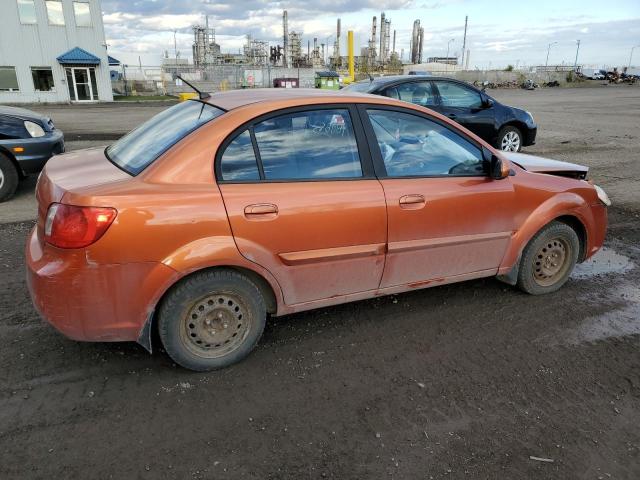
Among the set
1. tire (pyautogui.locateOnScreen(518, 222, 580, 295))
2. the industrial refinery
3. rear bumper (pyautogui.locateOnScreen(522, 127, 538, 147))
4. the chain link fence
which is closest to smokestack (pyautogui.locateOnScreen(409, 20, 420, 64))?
the industrial refinery

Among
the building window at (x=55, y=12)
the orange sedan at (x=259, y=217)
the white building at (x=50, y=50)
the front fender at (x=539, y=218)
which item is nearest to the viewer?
the orange sedan at (x=259, y=217)

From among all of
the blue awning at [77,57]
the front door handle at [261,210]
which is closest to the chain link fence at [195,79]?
the blue awning at [77,57]

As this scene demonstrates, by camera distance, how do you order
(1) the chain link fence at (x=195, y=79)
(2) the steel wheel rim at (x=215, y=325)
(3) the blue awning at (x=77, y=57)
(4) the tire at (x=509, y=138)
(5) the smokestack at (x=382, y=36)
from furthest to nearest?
1. (5) the smokestack at (x=382, y=36)
2. (1) the chain link fence at (x=195, y=79)
3. (3) the blue awning at (x=77, y=57)
4. (4) the tire at (x=509, y=138)
5. (2) the steel wheel rim at (x=215, y=325)

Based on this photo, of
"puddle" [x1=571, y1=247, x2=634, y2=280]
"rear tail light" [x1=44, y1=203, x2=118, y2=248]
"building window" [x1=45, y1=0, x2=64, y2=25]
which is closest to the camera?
"rear tail light" [x1=44, y1=203, x2=118, y2=248]

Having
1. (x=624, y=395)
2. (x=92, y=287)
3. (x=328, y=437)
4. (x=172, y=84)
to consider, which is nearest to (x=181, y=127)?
(x=92, y=287)

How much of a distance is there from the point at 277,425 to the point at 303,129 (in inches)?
71.0

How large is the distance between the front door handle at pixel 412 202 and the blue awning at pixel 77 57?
36.3 metres

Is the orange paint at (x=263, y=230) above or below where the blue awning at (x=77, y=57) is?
below

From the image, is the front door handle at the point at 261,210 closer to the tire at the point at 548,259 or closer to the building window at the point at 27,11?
the tire at the point at 548,259

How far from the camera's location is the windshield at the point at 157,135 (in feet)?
10.1

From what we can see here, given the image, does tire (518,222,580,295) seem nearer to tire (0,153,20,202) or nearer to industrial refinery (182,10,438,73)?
tire (0,153,20,202)

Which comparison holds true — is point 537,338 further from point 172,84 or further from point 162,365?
point 172,84

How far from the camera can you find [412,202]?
11.2ft

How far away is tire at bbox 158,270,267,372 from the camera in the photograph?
293 centimetres
